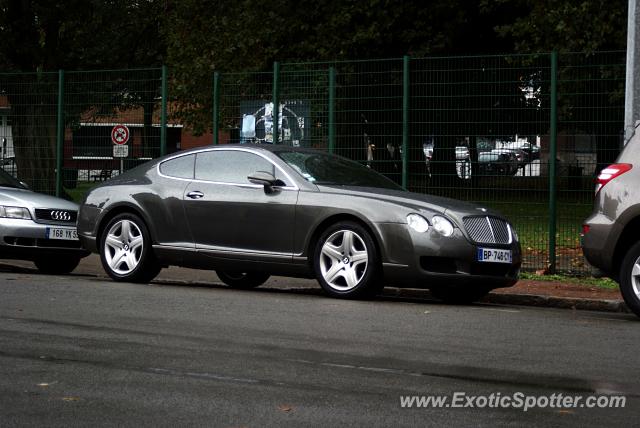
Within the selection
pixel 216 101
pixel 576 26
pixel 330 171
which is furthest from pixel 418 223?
pixel 576 26

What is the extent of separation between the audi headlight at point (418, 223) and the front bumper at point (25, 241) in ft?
15.8

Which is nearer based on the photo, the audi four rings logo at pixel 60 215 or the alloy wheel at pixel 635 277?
the alloy wheel at pixel 635 277

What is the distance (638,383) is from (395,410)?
1783 millimetres

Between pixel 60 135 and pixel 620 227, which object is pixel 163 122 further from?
pixel 620 227

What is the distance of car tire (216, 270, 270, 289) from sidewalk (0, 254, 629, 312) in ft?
0.78

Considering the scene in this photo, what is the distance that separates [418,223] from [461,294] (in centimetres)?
119

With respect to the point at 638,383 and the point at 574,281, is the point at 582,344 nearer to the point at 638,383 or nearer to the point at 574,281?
the point at 638,383

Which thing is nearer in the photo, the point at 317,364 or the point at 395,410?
the point at 395,410

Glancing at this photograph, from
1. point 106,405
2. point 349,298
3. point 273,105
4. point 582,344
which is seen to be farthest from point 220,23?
point 106,405

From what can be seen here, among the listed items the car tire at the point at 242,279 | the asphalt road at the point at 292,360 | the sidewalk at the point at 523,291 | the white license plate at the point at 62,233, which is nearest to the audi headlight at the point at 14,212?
the white license plate at the point at 62,233

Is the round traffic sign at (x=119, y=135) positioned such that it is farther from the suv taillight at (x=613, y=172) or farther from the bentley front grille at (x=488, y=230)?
the suv taillight at (x=613, y=172)

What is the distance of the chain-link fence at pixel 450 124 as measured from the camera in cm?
1589

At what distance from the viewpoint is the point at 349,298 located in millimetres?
12414

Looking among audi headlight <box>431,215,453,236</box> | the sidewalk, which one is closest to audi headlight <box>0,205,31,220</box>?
the sidewalk
